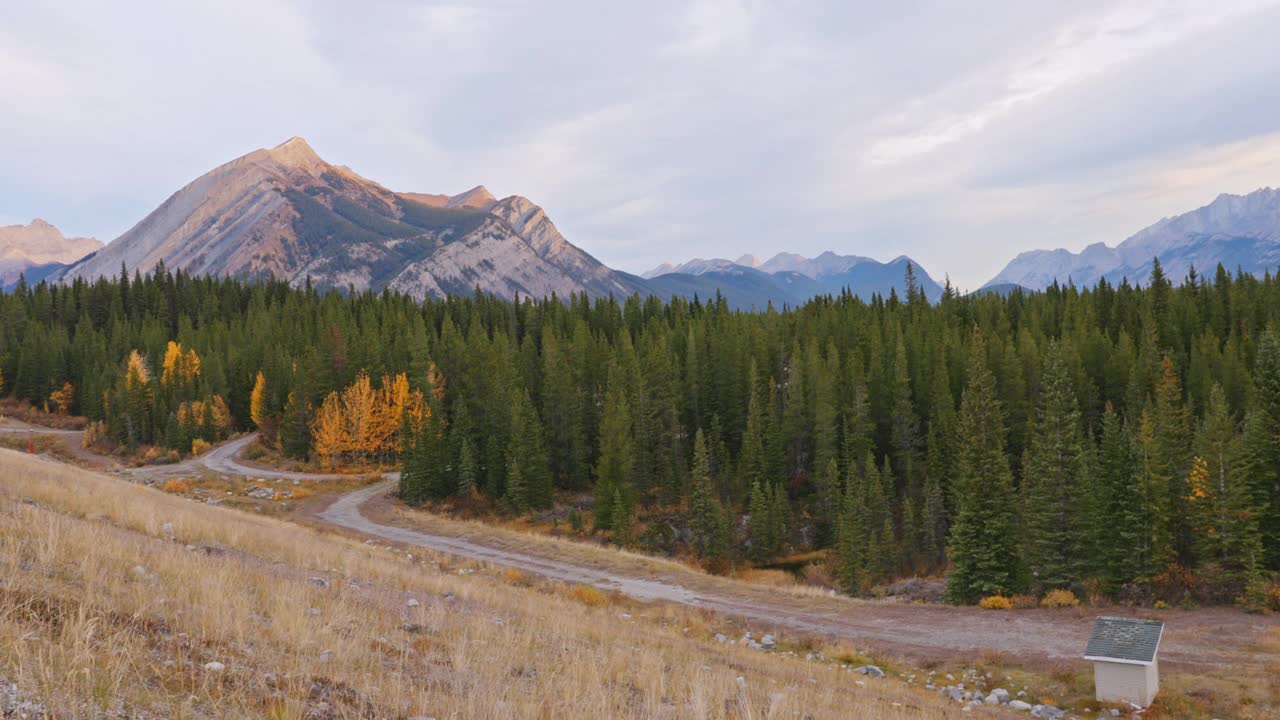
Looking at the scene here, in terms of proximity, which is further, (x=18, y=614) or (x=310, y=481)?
(x=310, y=481)

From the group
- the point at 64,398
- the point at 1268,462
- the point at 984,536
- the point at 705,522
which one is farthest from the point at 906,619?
the point at 64,398

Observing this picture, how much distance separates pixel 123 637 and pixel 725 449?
70.9 metres

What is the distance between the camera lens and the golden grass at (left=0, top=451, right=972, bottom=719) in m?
6.03

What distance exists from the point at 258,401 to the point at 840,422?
7402 cm

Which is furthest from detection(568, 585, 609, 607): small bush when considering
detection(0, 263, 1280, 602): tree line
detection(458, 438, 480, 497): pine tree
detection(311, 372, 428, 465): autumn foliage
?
detection(311, 372, 428, 465): autumn foliage

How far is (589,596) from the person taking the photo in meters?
27.8

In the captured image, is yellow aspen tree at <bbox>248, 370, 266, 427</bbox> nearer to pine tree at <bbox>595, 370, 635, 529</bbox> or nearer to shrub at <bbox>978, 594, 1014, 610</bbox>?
pine tree at <bbox>595, 370, 635, 529</bbox>

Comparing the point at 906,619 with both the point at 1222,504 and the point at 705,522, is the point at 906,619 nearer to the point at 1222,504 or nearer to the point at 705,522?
the point at 1222,504

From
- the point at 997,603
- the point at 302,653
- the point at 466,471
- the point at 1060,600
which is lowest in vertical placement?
the point at 1060,600

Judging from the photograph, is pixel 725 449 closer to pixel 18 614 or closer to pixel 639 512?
pixel 639 512

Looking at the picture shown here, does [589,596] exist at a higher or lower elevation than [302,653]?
lower

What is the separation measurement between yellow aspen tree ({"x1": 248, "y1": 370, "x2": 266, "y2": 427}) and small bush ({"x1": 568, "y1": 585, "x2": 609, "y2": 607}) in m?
73.1

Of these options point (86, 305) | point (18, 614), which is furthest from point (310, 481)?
point (86, 305)

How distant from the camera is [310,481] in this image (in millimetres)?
65062
